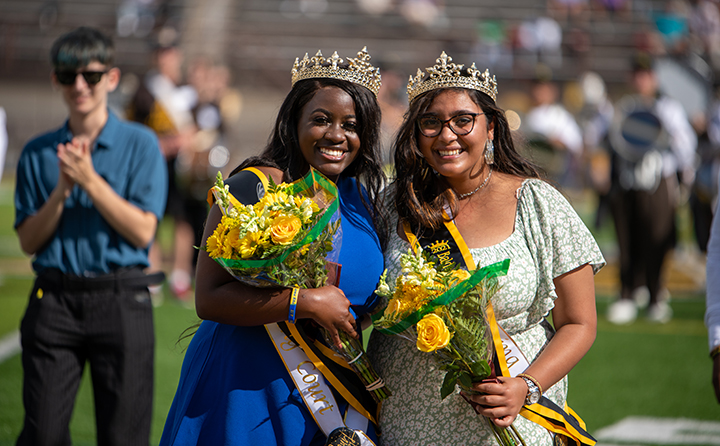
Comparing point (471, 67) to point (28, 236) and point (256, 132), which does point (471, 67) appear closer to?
point (28, 236)

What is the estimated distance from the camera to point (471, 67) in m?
2.50

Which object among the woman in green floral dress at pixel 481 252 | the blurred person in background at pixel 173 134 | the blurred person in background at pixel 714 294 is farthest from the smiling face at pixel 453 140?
the blurred person in background at pixel 173 134

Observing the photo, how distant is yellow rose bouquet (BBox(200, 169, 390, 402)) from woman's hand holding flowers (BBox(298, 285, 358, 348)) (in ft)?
0.12

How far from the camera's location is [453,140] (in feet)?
8.05

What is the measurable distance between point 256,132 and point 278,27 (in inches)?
224

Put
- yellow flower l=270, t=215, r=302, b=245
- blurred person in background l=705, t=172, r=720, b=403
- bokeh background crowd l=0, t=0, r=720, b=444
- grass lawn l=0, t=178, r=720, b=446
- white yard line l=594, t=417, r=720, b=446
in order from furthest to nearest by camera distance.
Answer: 1. bokeh background crowd l=0, t=0, r=720, b=444
2. grass lawn l=0, t=178, r=720, b=446
3. white yard line l=594, t=417, r=720, b=446
4. blurred person in background l=705, t=172, r=720, b=403
5. yellow flower l=270, t=215, r=302, b=245

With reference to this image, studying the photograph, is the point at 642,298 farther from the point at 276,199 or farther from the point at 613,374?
the point at 276,199

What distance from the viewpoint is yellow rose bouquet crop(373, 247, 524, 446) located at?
2.12m

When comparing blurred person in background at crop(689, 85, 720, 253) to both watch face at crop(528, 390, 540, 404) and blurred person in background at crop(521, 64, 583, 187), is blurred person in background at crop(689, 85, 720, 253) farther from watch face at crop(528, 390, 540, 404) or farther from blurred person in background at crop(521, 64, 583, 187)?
watch face at crop(528, 390, 540, 404)

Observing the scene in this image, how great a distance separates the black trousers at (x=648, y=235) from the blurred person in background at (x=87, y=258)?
18.4 feet

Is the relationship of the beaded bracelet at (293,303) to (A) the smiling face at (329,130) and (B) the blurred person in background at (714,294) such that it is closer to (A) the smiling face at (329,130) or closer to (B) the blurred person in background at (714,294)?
(A) the smiling face at (329,130)

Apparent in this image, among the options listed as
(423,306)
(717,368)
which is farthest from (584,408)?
(423,306)

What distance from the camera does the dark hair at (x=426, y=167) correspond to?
2.51m

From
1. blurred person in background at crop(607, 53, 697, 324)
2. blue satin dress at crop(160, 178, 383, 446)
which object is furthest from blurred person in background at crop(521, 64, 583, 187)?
blue satin dress at crop(160, 178, 383, 446)
